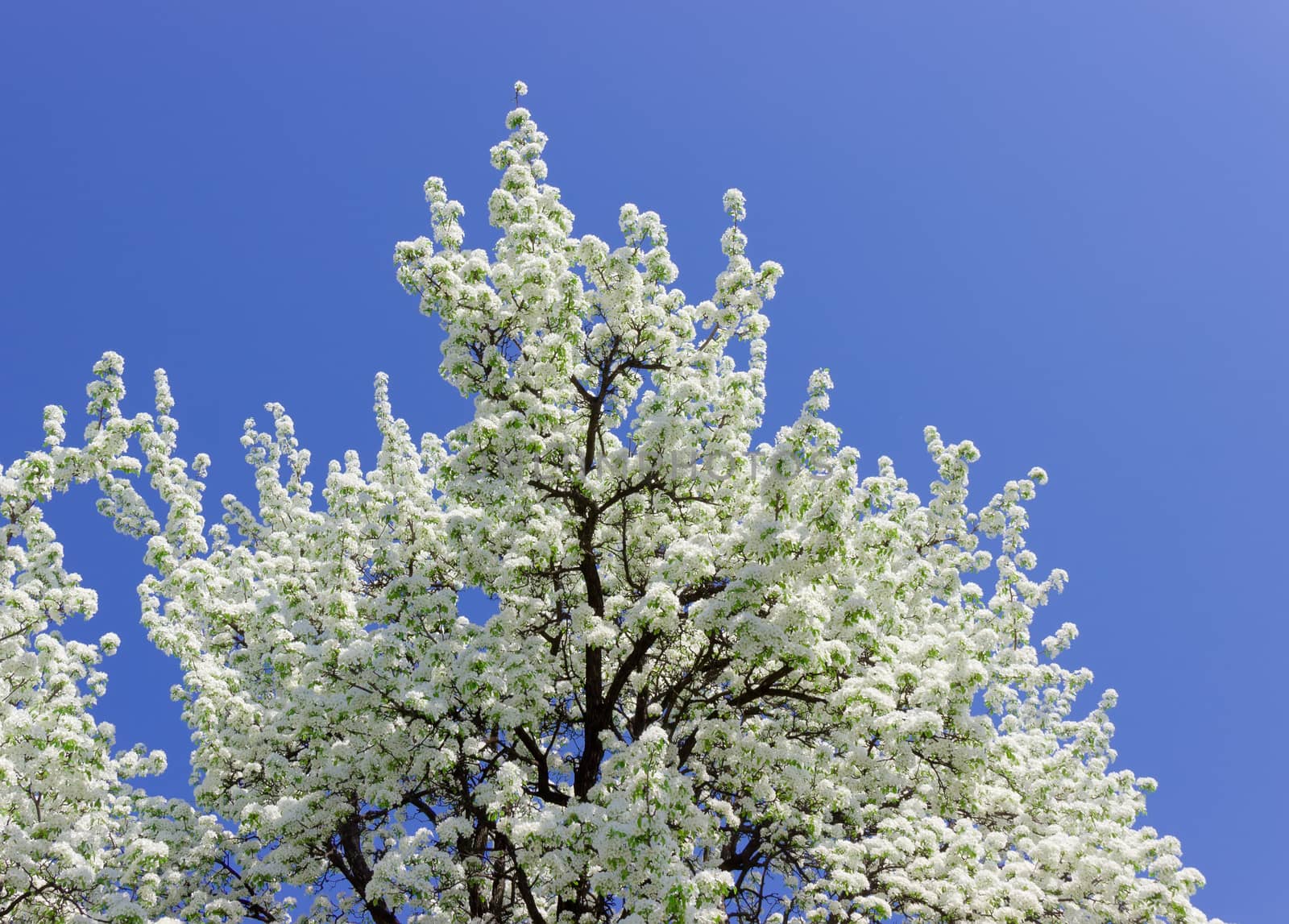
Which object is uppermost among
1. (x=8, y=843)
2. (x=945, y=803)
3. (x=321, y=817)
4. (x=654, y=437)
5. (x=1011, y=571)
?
(x=1011, y=571)

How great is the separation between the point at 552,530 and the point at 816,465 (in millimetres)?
4598

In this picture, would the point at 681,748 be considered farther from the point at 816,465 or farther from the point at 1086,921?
the point at 1086,921

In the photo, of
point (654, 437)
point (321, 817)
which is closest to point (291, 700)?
point (321, 817)

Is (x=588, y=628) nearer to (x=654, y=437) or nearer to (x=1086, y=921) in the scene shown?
(x=654, y=437)

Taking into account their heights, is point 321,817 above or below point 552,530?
below

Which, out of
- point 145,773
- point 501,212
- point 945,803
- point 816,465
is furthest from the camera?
point 145,773

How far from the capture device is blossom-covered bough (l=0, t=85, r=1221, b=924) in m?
14.5

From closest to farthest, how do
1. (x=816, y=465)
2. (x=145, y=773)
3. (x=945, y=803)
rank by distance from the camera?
(x=816, y=465) < (x=945, y=803) < (x=145, y=773)

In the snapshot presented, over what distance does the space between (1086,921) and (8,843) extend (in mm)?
17700

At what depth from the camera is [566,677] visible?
18.4 metres

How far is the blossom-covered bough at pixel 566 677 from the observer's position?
14.5 meters

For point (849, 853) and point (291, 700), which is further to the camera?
point (291, 700)

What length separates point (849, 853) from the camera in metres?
15.0

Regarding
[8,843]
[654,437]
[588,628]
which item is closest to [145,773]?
[8,843]
